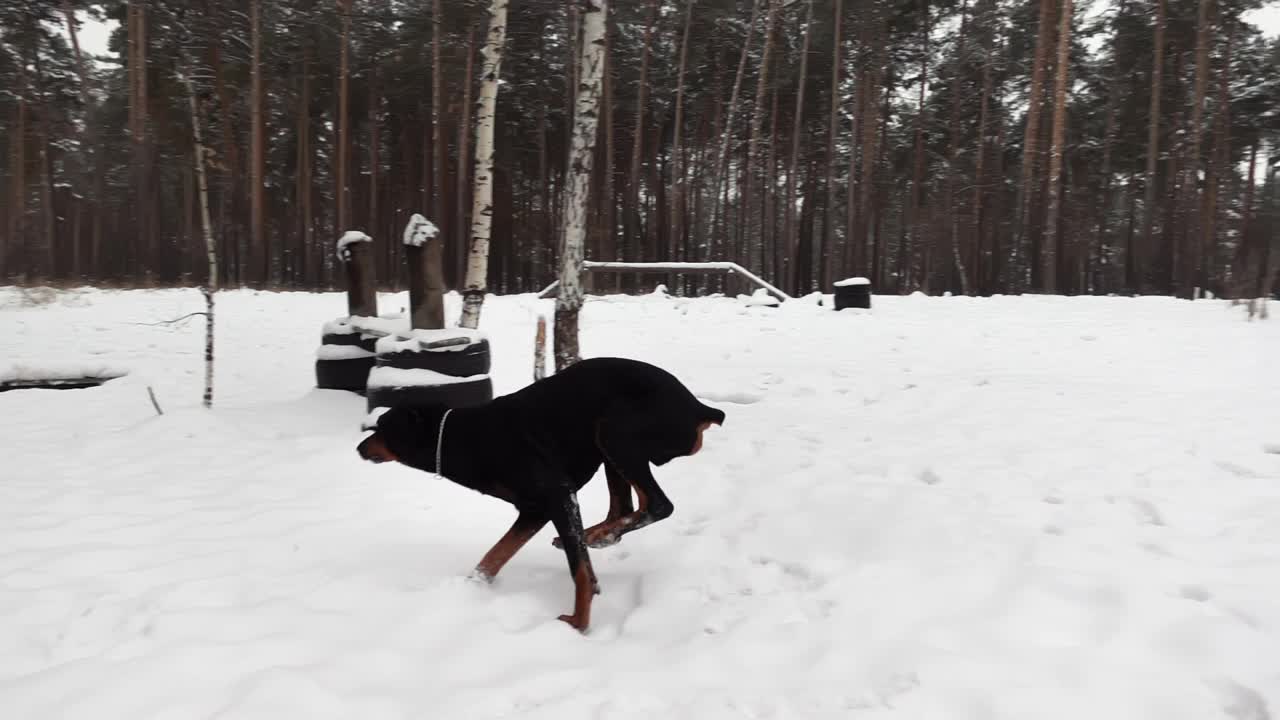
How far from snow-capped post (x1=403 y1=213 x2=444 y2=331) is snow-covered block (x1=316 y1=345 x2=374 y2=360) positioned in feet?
3.18

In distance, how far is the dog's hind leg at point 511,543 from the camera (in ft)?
10.1

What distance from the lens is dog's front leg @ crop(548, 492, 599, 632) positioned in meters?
2.86

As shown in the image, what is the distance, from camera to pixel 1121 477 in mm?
3945

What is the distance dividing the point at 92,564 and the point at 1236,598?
487cm

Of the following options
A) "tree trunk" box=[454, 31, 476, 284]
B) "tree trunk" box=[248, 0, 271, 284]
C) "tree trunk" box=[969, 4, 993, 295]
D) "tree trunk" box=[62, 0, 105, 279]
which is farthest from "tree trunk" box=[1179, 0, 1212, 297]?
"tree trunk" box=[62, 0, 105, 279]

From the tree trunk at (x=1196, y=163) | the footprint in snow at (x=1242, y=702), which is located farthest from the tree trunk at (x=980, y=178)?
the footprint in snow at (x=1242, y=702)

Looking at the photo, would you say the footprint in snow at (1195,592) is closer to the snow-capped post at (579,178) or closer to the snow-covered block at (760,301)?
the snow-capped post at (579,178)

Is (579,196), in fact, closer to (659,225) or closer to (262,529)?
(262,529)

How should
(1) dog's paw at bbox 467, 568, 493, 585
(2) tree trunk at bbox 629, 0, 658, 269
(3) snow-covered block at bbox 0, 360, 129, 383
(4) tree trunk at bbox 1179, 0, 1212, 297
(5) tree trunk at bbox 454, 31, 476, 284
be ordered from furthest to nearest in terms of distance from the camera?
(2) tree trunk at bbox 629, 0, 658, 269
(5) tree trunk at bbox 454, 31, 476, 284
(4) tree trunk at bbox 1179, 0, 1212, 297
(3) snow-covered block at bbox 0, 360, 129, 383
(1) dog's paw at bbox 467, 568, 493, 585

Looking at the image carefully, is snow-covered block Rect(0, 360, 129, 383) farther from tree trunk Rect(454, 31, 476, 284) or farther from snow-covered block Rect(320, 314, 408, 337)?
tree trunk Rect(454, 31, 476, 284)

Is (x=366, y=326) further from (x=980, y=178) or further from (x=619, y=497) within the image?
(x=980, y=178)

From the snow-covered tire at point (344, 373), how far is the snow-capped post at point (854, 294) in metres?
8.69

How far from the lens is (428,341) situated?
221 inches

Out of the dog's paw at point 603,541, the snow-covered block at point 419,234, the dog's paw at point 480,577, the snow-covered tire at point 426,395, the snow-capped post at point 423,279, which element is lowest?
the dog's paw at point 480,577
